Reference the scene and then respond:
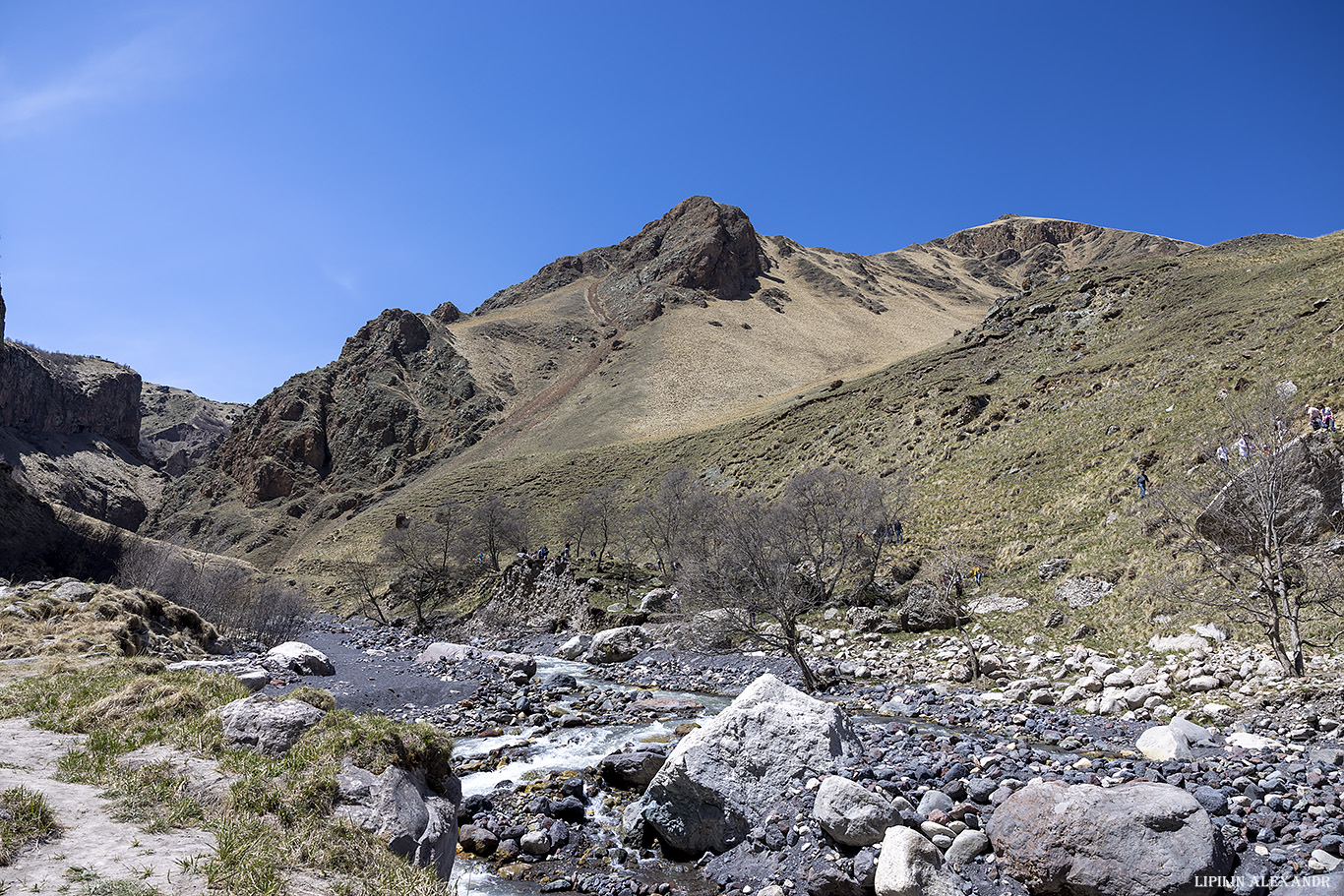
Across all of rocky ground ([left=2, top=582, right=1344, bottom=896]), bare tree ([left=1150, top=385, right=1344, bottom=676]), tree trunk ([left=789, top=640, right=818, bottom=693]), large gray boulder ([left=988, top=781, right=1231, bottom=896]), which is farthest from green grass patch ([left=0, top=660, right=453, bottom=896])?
bare tree ([left=1150, top=385, right=1344, bottom=676])

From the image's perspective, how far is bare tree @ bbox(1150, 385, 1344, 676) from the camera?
48.3 ft

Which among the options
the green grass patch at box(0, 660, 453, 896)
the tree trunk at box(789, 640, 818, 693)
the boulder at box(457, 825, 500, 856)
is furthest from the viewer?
the tree trunk at box(789, 640, 818, 693)

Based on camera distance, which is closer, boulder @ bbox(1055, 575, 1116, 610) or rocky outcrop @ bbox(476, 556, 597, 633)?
boulder @ bbox(1055, 575, 1116, 610)

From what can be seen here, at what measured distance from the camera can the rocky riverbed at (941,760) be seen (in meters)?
8.23

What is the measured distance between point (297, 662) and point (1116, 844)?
99.4 ft

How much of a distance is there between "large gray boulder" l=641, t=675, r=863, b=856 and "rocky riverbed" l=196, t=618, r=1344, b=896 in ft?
0.70

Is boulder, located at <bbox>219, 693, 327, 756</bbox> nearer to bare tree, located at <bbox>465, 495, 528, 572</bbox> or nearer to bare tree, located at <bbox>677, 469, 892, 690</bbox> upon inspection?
bare tree, located at <bbox>677, 469, 892, 690</bbox>

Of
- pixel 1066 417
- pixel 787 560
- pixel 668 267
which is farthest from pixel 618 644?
pixel 668 267

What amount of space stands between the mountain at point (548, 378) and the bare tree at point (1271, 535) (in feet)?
198

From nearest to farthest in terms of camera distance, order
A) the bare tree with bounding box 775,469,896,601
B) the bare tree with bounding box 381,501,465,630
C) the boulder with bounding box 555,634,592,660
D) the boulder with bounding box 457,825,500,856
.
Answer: the boulder with bounding box 457,825,500,856
the bare tree with bounding box 775,469,896,601
the boulder with bounding box 555,634,592,660
the bare tree with bounding box 381,501,465,630

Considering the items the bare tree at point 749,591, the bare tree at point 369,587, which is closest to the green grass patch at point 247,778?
the bare tree at point 749,591

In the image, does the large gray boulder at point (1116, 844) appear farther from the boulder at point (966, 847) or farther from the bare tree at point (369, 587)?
the bare tree at point (369, 587)

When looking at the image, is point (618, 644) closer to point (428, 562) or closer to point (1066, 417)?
point (428, 562)

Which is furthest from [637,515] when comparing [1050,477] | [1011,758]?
[1011,758]
